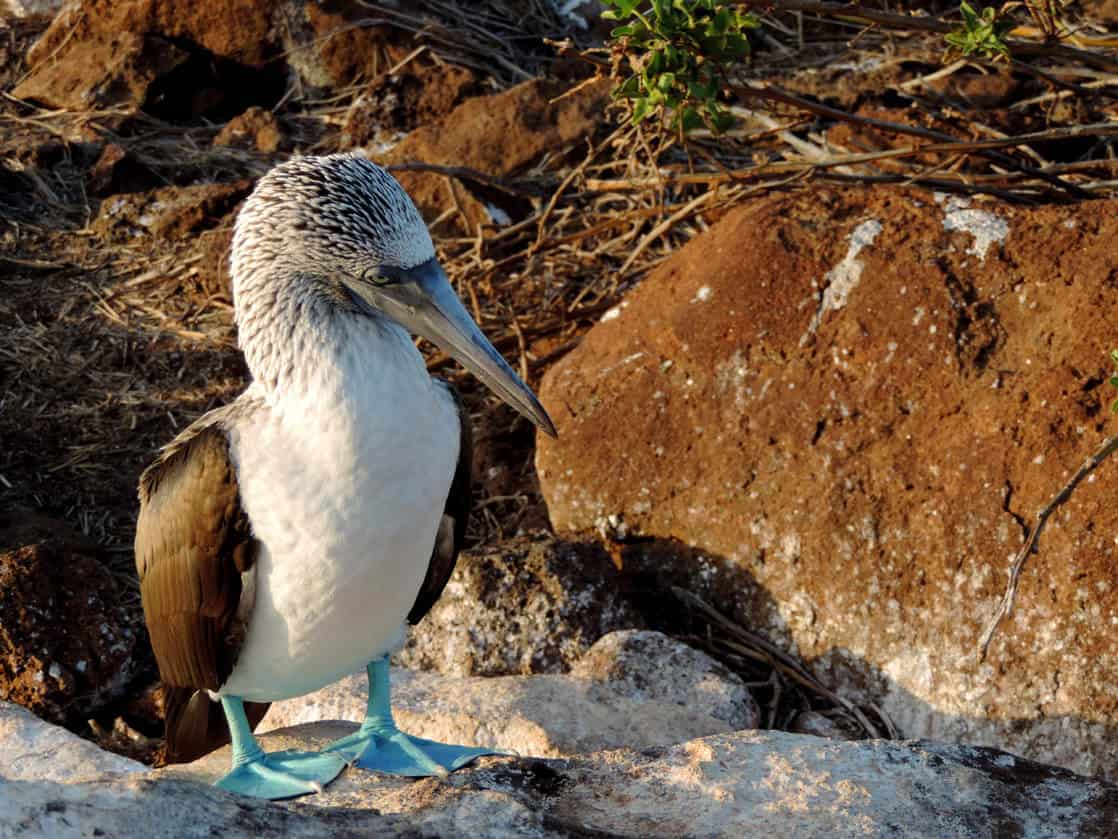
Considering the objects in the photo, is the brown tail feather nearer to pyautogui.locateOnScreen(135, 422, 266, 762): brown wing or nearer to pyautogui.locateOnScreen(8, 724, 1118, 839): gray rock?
pyautogui.locateOnScreen(135, 422, 266, 762): brown wing

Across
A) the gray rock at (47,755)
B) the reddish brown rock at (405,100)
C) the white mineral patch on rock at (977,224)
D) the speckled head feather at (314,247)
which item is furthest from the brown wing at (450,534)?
the reddish brown rock at (405,100)

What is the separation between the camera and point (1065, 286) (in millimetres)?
4105

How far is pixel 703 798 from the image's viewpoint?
8.74ft

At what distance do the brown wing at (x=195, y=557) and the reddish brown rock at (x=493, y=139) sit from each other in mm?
2913

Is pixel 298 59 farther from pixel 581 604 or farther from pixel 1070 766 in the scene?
pixel 1070 766

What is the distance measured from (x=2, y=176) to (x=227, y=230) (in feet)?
4.43

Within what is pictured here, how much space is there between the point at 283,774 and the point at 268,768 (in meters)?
0.08

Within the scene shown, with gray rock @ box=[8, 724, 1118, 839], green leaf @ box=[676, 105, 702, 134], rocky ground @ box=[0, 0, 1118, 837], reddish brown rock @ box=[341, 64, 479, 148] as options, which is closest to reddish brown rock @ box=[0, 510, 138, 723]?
rocky ground @ box=[0, 0, 1118, 837]

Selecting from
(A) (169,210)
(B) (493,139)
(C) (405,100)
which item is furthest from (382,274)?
(C) (405,100)

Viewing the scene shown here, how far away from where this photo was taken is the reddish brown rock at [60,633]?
4.17 metres

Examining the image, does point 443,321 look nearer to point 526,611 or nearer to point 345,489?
point 345,489

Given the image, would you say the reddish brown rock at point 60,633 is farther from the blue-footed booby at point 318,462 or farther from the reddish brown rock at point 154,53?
the reddish brown rock at point 154,53

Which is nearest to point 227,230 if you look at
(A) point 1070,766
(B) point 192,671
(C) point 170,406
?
(C) point 170,406

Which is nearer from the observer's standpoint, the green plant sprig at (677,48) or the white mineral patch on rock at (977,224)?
the green plant sprig at (677,48)
